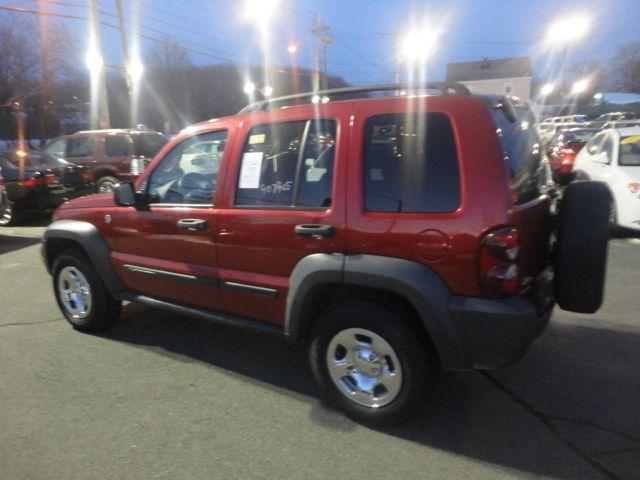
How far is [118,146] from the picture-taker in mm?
12180

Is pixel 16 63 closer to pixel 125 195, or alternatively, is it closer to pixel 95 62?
pixel 95 62

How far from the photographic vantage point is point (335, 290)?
9.91ft

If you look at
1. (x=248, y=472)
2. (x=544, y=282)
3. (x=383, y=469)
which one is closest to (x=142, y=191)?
(x=248, y=472)

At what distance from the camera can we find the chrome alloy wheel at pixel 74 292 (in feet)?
14.4

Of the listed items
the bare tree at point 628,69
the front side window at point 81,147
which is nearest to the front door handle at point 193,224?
the front side window at point 81,147

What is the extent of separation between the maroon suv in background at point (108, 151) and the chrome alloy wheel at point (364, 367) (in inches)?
387

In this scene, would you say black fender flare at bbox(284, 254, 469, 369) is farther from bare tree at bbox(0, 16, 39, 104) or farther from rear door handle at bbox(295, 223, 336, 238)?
bare tree at bbox(0, 16, 39, 104)

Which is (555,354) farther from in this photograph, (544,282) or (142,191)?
(142,191)

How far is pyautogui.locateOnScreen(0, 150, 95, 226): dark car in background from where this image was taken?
10297 millimetres

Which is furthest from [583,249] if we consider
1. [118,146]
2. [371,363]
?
[118,146]

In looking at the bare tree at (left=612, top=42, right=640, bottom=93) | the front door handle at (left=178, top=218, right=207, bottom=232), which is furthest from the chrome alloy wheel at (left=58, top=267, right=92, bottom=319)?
the bare tree at (left=612, top=42, right=640, bottom=93)

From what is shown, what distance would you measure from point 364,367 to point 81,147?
37.8ft

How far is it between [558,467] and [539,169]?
1.71 metres

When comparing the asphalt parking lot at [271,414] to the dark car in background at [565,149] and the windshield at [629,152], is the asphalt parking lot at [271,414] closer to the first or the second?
the dark car in background at [565,149]
